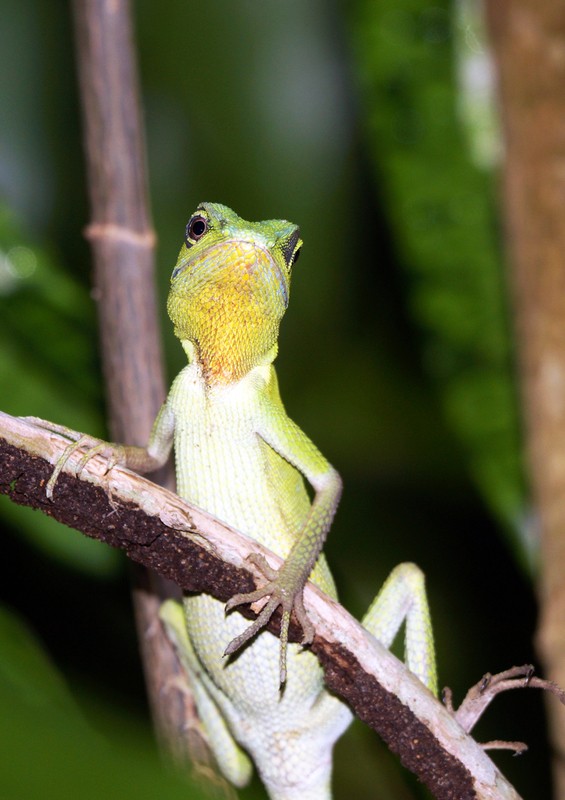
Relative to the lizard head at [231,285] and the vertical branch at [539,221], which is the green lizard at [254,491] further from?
the vertical branch at [539,221]

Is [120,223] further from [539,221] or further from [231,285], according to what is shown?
[539,221]

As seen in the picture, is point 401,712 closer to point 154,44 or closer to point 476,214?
point 476,214

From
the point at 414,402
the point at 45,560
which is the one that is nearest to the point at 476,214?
the point at 414,402

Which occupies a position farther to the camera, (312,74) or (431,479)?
(312,74)

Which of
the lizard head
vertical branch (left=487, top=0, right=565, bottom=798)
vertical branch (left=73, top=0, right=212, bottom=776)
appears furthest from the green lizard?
vertical branch (left=487, top=0, right=565, bottom=798)

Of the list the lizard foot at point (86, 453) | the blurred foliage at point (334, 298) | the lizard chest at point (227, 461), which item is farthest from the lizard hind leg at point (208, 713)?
the lizard foot at point (86, 453)

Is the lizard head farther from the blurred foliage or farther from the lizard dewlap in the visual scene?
the blurred foliage
